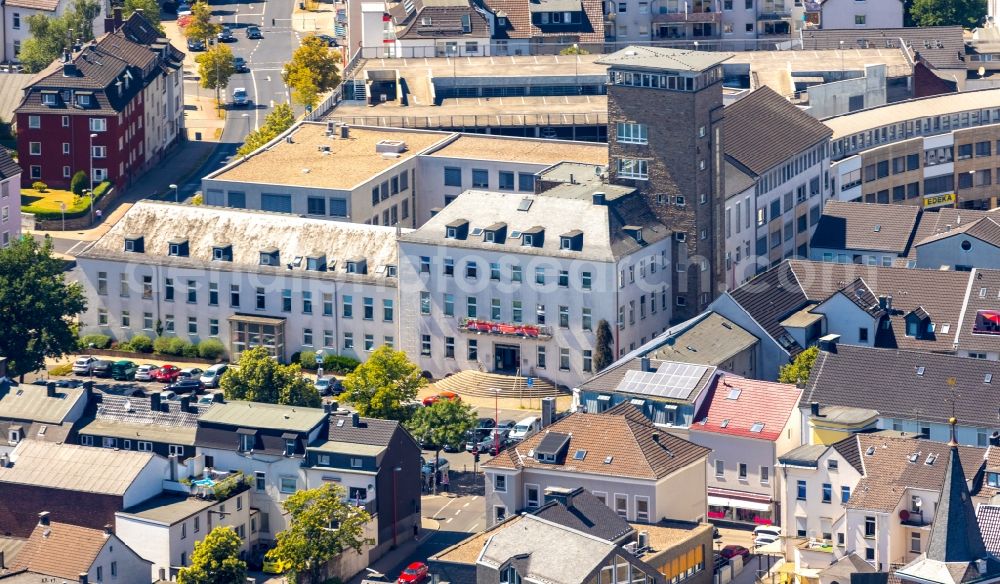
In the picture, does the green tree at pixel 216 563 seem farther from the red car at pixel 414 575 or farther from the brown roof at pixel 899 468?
the brown roof at pixel 899 468

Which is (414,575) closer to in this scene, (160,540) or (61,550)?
(160,540)

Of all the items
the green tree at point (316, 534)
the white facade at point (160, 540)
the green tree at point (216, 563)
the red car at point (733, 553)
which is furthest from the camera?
the white facade at point (160, 540)

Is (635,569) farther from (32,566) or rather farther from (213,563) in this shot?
(32,566)

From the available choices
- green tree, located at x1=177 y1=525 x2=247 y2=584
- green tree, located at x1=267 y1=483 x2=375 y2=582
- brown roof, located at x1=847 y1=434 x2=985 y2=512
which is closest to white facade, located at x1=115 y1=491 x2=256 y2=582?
green tree, located at x1=177 y1=525 x2=247 y2=584

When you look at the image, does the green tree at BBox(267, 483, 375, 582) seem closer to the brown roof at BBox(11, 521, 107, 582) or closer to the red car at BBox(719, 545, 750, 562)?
the brown roof at BBox(11, 521, 107, 582)

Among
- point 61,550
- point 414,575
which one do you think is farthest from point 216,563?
point 414,575

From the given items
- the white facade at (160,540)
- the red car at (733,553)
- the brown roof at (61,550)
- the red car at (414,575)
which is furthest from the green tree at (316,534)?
the red car at (733,553)

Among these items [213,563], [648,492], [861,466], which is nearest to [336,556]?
[213,563]
